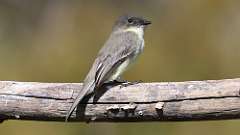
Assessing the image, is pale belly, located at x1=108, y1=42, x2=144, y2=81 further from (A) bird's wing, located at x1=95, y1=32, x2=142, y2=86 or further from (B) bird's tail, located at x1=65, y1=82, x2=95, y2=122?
(B) bird's tail, located at x1=65, y1=82, x2=95, y2=122

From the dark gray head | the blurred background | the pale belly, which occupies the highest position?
the blurred background

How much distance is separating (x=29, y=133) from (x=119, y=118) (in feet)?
14.6

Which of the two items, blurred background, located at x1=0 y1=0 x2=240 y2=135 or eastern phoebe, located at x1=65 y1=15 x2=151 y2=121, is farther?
blurred background, located at x1=0 y1=0 x2=240 y2=135

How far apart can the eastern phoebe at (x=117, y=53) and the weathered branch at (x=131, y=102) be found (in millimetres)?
148

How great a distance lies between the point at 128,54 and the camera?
19.1ft

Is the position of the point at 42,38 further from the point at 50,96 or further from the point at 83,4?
the point at 50,96

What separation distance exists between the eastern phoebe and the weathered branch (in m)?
0.15

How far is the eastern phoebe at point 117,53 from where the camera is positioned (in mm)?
5223

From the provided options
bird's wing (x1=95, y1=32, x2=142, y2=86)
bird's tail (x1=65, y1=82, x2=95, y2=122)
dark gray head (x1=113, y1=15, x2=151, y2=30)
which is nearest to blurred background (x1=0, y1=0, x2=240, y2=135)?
dark gray head (x1=113, y1=15, x2=151, y2=30)

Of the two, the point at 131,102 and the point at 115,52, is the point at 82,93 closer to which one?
the point at 131,102

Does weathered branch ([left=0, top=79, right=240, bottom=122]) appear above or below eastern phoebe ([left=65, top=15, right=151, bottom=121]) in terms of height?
below

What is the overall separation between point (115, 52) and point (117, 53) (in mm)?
19

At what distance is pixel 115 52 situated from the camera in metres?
5.75

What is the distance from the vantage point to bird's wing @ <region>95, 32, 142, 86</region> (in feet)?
18.0
